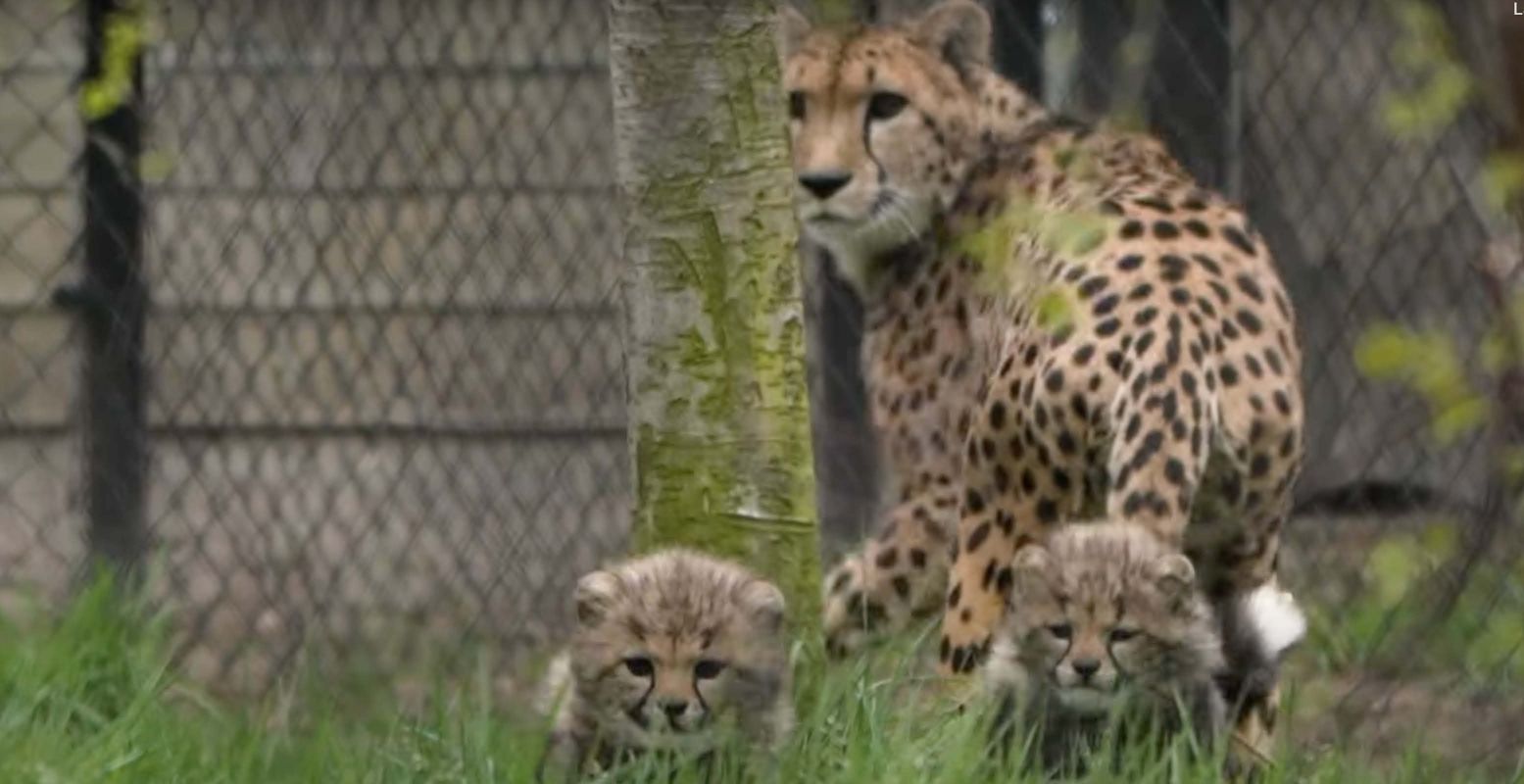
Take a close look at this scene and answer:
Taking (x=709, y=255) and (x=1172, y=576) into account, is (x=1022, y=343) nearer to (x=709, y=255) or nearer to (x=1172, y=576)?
(x=1172, y=576)

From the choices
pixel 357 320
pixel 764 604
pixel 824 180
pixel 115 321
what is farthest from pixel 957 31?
pixel 764 604

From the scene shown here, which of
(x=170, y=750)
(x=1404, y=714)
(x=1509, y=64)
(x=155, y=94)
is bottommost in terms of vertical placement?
(x=1404, y=714)

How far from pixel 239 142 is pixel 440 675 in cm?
205

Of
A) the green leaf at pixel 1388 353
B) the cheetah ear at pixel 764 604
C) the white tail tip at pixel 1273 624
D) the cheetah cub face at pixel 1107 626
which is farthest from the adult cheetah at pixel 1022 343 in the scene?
the green leaf at pixel 1388 353

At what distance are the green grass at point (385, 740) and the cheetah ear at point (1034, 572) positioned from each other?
0.68 feet

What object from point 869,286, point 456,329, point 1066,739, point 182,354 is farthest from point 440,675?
point 182,354

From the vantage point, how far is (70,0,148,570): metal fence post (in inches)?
249

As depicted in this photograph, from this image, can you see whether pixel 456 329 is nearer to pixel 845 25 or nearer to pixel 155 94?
pixel 155 94

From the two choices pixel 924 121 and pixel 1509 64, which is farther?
pixel 924 121

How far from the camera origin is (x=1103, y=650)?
4.54 metres

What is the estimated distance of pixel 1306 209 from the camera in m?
6.89

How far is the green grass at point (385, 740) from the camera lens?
4.30 metres

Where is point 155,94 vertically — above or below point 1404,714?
above

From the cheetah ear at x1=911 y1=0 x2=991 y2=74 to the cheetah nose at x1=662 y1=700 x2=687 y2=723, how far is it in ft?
6.74
